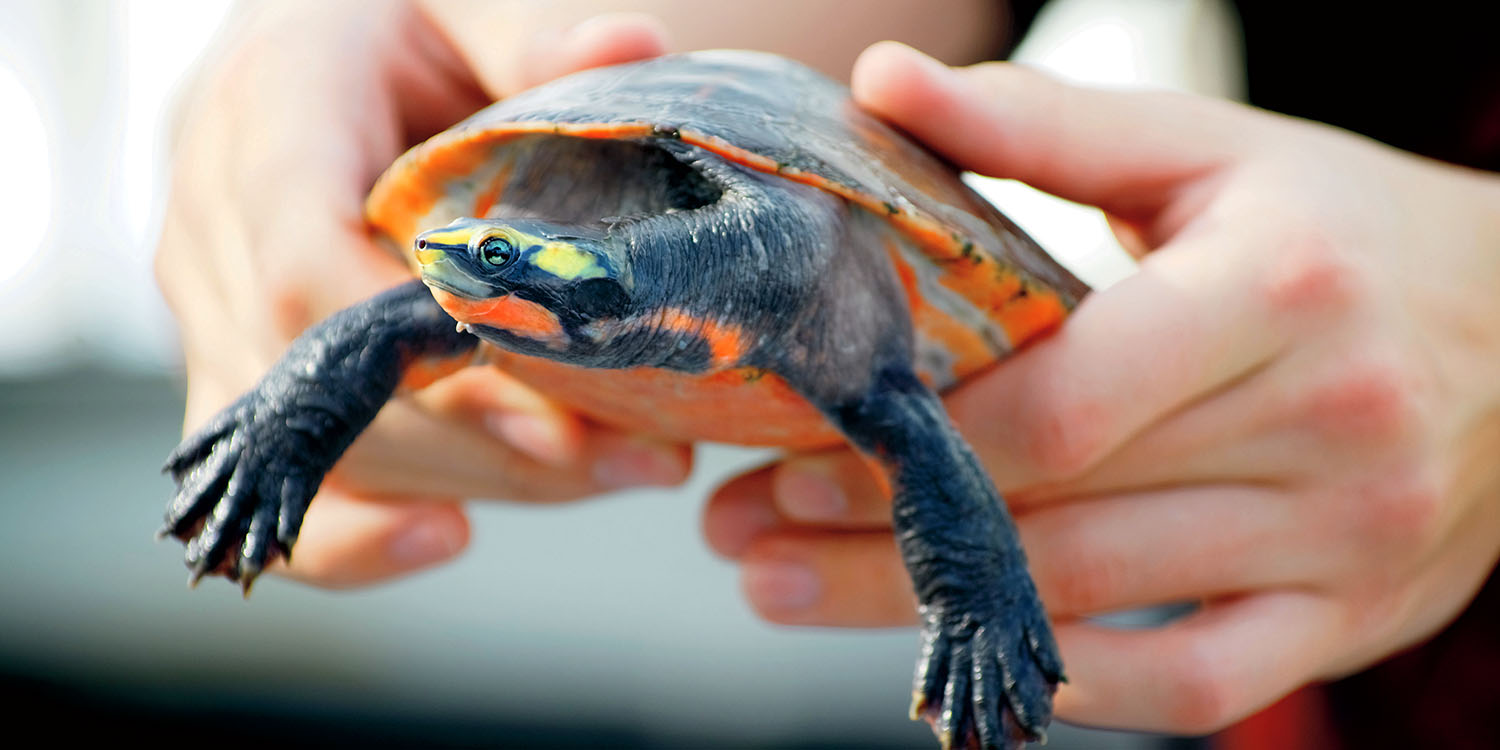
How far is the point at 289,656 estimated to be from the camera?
1923 mm

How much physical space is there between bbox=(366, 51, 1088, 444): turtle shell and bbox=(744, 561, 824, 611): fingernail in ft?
0.37

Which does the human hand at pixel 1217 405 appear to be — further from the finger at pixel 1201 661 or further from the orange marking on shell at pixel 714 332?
the orange marking on shell at pixel 714 332

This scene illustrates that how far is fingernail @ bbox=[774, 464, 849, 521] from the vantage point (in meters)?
0.64

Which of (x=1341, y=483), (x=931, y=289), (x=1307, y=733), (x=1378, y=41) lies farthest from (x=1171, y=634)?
(x=1378, y=41)

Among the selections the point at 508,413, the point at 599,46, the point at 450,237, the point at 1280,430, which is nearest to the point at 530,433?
the point at 508,413

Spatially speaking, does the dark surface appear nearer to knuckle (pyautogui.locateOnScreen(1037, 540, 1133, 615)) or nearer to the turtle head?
knuckle (pyautogui.locateOnScreen(1037, 540, 1133, 615))

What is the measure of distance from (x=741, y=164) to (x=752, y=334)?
9 cm

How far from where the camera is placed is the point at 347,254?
24.9 inches

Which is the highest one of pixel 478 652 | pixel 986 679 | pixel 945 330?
pixel 945 330

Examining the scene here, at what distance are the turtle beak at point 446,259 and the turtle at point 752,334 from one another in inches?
3.6

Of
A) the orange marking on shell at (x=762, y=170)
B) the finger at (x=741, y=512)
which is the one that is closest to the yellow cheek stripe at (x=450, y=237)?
the orange marking on shell at (x=762, y=170)

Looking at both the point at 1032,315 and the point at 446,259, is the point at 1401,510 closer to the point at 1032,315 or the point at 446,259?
the point at 1032,315

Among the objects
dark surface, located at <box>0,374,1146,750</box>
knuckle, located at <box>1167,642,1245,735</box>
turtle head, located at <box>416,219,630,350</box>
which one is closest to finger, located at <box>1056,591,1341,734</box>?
knuckle, located at <box>1167,642,1245,735</box>

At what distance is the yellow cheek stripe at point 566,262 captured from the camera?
0.34 meters
